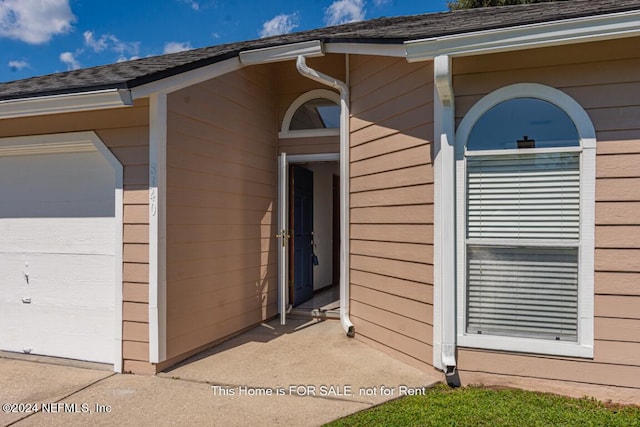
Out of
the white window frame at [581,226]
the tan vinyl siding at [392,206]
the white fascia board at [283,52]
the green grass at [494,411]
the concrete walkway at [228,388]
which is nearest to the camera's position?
the green grass at [494,411]

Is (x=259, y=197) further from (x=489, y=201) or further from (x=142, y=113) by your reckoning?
(x=489, y=201)

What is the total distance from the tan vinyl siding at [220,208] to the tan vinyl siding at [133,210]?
20cm

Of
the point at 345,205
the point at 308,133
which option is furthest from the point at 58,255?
the point at 308,133

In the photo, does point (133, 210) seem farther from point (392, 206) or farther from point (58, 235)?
point (392, 206)

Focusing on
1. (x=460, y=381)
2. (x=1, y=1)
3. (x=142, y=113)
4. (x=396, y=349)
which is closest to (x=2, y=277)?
(x=142, y=113)

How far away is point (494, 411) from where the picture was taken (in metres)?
2.71

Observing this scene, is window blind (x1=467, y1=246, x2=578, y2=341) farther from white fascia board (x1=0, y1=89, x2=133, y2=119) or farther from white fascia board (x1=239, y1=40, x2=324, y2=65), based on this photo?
white fascia board (x1=0, y1=89, x2=133, y2=119)

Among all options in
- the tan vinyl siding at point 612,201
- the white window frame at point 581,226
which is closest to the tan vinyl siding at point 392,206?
the white window frame at point 581,226

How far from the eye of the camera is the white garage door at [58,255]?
3762 millimetres

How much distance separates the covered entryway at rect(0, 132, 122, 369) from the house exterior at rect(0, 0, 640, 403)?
0.06ft

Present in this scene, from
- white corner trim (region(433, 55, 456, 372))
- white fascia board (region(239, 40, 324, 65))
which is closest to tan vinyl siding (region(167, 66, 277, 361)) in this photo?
white fascia board (region(239, 40, 324, 65))

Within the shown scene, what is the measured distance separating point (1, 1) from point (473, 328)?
38.2 ft

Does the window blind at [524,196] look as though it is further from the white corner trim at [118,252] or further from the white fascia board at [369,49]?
the white corner trim at [118,252]

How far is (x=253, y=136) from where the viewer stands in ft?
15.9
